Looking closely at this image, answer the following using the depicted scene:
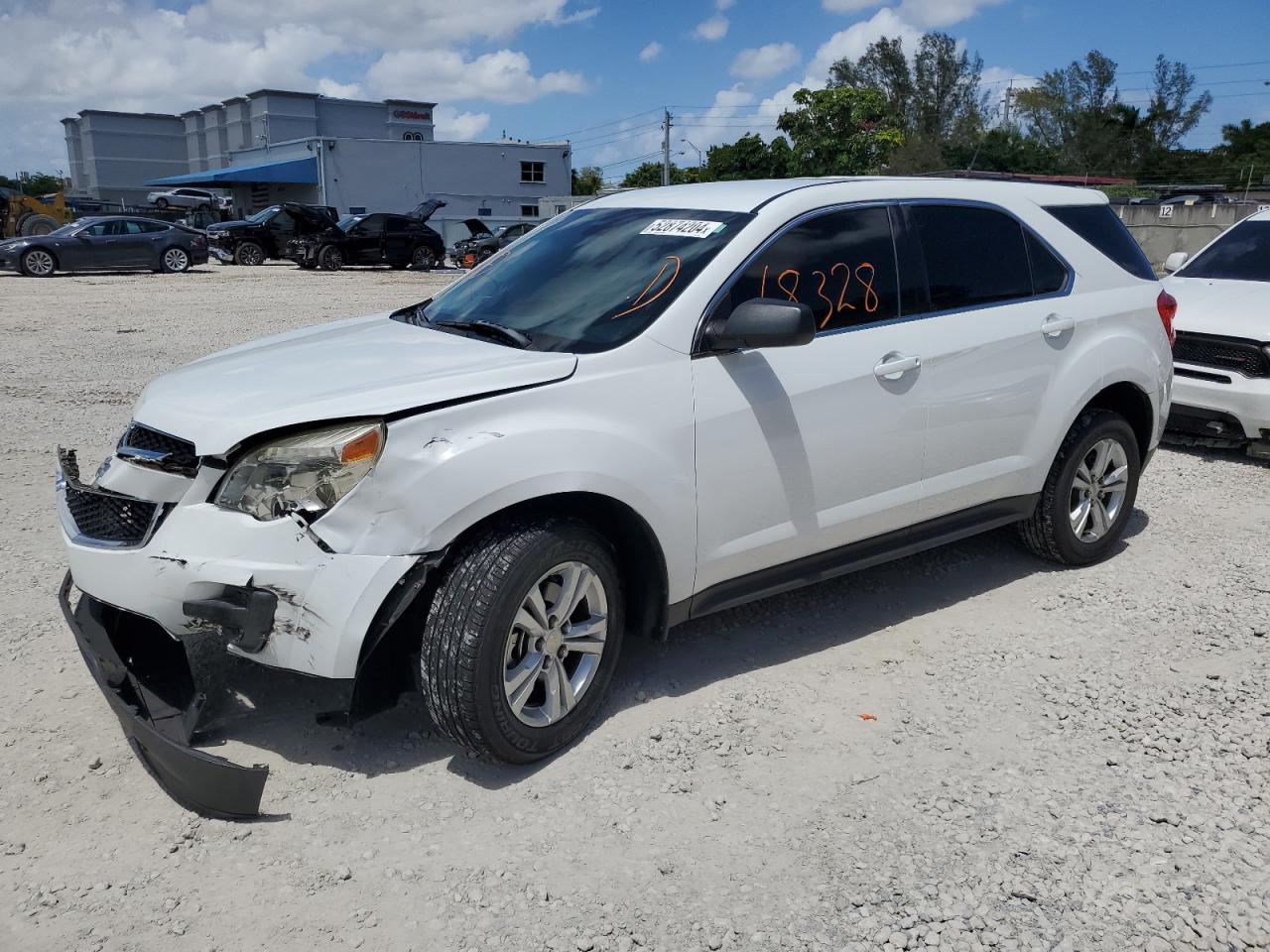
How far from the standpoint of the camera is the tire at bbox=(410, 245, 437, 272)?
96.3 ft

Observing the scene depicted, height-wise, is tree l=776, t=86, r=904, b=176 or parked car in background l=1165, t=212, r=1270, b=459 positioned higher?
tree l=776, t=86, r=904, b=176

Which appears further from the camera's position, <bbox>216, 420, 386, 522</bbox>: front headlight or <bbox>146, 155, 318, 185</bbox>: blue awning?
<bbox>146, 155, 318, 185</bbox>: blue awning

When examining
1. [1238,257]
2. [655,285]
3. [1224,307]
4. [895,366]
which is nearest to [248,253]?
[1238,257]

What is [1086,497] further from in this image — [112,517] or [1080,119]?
[1080,119]

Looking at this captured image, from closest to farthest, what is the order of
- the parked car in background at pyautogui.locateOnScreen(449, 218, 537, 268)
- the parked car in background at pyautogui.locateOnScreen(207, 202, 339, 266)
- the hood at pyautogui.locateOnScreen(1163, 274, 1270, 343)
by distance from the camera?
the hood at pyautogui.locateOnScreen(1163, 274, 1270, 343) → the parked car in background at pyautogui.locateOnScreen(207, 202, 339, 266) → the parked car in background at pyautogui.locateOnScreen(449, 218, 537, 268)

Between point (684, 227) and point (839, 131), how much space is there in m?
42.4

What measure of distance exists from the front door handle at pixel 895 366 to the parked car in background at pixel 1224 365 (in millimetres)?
4314

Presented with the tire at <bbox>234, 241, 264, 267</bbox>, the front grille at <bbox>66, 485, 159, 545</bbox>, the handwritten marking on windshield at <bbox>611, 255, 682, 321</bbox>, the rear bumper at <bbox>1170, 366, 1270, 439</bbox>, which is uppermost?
the tire at <bbox>234, 241, 264, 267</bbox>

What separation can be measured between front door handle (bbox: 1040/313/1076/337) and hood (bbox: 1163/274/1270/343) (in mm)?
3280

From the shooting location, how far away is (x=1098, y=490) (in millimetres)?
5277

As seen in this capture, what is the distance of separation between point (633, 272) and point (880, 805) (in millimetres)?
2024

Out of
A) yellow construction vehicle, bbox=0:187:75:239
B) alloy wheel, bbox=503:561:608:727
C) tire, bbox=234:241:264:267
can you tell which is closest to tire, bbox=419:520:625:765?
alloy wheel, bbox=503:561:608:727

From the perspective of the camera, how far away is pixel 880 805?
10.8ft

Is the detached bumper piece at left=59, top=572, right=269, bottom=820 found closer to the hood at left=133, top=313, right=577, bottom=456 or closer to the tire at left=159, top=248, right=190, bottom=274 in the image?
the hood at left=133, top=313, right=577, bottom=456
